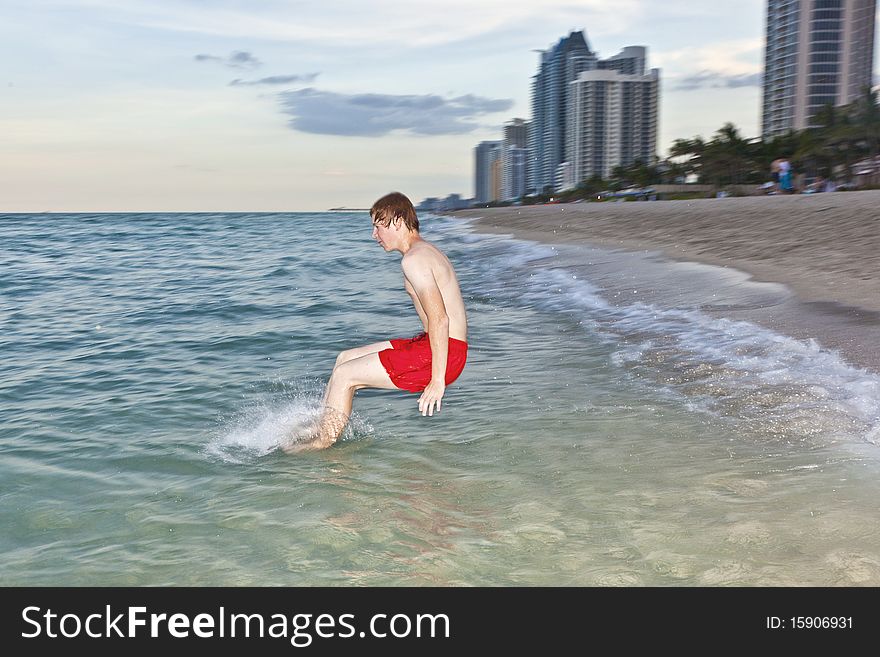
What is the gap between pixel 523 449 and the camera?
5.15 m

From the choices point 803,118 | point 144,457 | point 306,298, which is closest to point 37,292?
point 306,298

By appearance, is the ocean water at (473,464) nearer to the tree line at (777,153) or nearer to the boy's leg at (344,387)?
the boy's leg at (344,387)

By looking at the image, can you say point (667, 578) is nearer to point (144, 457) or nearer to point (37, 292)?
point (144, 457)

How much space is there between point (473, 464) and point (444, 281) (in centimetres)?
125

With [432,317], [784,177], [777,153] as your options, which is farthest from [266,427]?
[777,153]

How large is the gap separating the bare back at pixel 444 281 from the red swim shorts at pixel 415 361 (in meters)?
0.09

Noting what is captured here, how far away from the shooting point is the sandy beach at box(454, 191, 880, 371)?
26.6 feet

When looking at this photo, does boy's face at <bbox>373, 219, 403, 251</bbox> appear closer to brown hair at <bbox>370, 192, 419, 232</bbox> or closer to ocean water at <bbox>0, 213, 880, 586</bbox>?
brown hair at <bbox>370, 192, 419, 232</bbox>

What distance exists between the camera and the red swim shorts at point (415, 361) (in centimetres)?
472

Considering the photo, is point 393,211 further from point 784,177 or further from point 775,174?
point 775,174

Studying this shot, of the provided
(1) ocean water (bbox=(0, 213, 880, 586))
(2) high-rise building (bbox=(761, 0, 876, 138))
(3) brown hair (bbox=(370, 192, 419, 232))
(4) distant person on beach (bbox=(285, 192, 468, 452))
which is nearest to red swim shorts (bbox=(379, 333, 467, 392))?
(4) distant person on beach (bbox=(285, 192, 468, 452))

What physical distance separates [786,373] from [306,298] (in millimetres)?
10361

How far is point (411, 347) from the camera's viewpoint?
15.7 feet

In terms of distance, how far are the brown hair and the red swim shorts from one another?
0.76m
